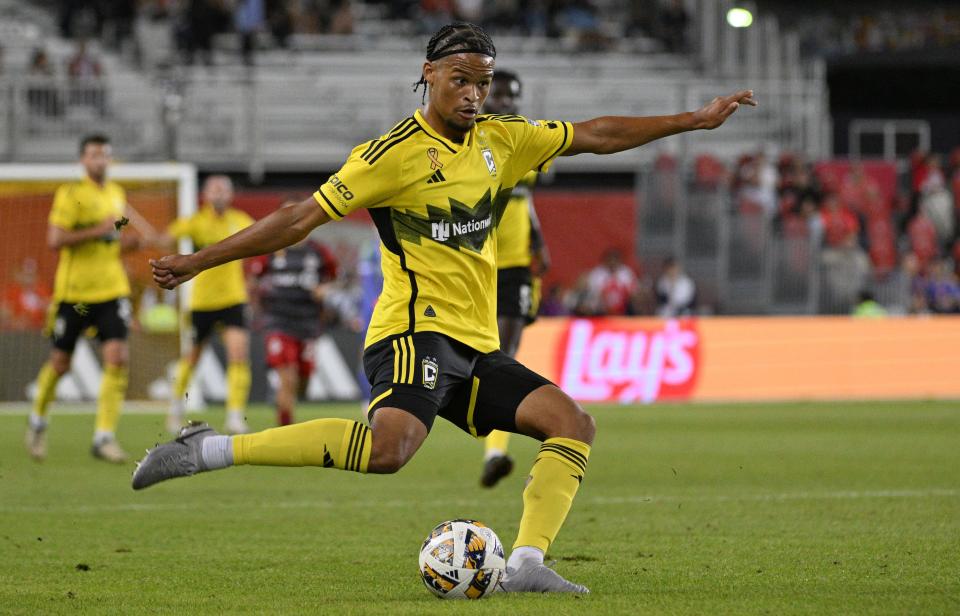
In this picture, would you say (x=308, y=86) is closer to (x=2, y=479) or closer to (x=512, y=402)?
(x=2, y=479)

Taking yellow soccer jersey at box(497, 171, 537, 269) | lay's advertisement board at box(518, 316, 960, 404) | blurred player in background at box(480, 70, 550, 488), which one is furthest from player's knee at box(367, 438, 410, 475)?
lay's advertisement board at box(518, 316, 960, 404)

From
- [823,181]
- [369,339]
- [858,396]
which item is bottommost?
Result: [858,396]

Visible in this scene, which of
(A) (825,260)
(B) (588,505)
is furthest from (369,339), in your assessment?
(A) (825,260)

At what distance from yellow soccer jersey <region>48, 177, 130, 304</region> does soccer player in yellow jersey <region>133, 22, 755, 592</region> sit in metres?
7.00

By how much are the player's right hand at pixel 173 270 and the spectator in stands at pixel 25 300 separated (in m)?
15.2

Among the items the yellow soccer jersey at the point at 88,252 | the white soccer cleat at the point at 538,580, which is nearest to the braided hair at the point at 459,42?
the white soccer cleat at the point at 538,580

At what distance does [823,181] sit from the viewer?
25859 mm

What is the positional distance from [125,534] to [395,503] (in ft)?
6.48

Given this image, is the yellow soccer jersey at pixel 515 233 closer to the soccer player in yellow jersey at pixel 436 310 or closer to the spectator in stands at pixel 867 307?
the soccer player in yellow jersey at pixel 436 310

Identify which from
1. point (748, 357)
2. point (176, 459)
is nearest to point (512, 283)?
point (176, 459)

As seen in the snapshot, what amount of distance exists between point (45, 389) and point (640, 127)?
7814mm

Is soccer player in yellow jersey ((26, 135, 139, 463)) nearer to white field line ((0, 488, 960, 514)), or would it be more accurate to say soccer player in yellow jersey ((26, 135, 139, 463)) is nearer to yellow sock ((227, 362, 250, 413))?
yellow sock ((227, 362, 250, 413))

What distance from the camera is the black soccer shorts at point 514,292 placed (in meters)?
10.7

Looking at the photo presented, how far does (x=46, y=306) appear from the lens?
21250 millimetres
